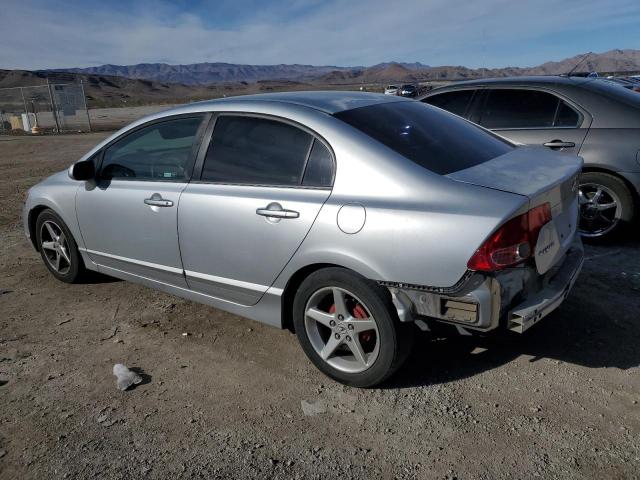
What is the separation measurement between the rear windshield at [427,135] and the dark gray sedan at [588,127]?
1920mm

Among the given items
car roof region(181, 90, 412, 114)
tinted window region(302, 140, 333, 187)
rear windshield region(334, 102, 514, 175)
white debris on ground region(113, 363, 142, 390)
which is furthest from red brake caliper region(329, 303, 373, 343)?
white debris on ground region(113, 363, 142, 390)

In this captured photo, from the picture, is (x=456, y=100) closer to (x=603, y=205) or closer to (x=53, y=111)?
(x=603, y=205)

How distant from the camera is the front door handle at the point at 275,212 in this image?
307 cm

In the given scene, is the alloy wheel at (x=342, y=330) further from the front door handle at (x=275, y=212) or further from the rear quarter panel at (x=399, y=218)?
the front door handle at (x=275, y=212)

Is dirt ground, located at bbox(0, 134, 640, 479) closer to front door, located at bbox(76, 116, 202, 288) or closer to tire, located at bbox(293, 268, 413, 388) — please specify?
tire, located at bbox(293, 268, 413, 388)

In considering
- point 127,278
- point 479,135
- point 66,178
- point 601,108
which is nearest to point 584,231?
point 601,108

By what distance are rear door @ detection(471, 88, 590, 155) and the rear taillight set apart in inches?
119

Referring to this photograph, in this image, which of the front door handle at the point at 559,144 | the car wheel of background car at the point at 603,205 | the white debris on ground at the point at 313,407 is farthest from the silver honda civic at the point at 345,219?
the car wheel of background car at the point at 603,205

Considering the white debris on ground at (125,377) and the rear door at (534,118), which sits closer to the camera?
the white debris on ground at (125,377)

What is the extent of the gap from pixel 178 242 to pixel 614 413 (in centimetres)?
281

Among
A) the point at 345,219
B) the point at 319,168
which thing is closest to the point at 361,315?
the point at 345,219

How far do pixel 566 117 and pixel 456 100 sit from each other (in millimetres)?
1247

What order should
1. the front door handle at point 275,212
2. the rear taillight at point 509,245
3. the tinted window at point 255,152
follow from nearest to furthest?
1. the rear taillight at point 509,245
2. the front door handle at point 275,212
3. the tinted window at point 255,152

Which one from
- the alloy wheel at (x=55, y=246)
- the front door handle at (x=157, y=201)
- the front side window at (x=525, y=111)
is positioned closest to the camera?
the front door handle at (x=157, y=201)
